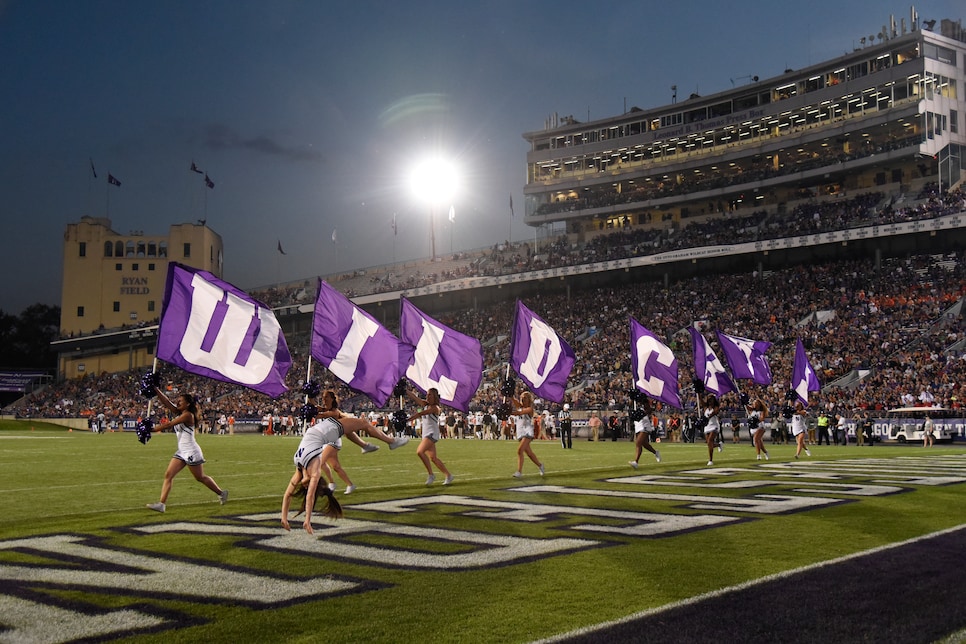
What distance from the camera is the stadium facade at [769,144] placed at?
5419cm

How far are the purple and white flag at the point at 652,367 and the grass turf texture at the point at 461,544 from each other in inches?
135

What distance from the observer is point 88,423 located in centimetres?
6219

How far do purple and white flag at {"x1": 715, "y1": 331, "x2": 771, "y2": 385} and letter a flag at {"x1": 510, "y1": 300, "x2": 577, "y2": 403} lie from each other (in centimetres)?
833

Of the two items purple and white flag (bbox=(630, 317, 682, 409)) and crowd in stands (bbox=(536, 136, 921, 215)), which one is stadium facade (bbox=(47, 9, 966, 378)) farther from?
purple and white flag (bbox=(630, 317, 682, 409))

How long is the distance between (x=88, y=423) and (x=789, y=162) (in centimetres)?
5661

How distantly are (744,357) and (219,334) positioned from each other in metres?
19.0

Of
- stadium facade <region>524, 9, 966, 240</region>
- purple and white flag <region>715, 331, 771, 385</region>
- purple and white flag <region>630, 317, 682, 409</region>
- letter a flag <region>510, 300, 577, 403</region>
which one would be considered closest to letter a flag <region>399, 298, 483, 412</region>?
letter a flag <region>510, 300, 577, 403</region>

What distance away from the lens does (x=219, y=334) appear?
12031 mm

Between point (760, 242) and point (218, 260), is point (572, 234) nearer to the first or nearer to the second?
point (760, 242)

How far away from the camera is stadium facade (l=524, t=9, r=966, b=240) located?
54.2 metres

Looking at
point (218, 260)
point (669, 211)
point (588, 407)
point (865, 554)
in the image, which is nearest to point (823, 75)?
point (669, 211)

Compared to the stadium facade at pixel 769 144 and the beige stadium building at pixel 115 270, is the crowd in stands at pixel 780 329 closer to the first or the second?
the stadium facade at pixel 769 144

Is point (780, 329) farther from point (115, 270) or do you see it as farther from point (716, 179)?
point (115, 270)

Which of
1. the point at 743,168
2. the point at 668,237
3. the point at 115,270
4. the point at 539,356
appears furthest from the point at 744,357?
the point at 115,270
